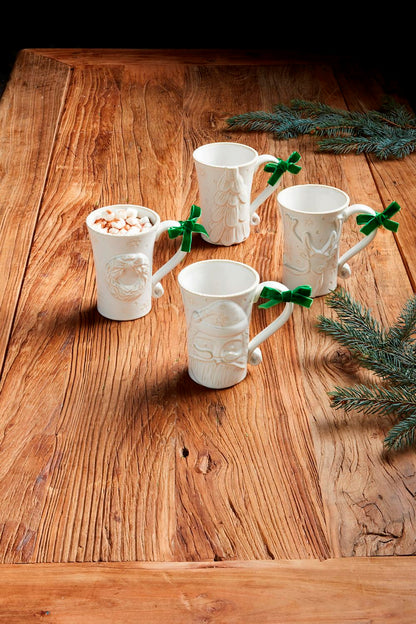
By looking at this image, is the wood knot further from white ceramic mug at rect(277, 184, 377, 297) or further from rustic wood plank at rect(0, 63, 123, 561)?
white ceramic mug at rect(277, 184, 377, 297)

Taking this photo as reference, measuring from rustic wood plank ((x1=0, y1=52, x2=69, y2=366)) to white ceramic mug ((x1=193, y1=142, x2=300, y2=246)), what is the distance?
0.32 meters

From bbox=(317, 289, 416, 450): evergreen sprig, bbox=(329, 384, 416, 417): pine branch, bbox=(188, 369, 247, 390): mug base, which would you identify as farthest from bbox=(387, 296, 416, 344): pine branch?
bbox=(188, 369, 247, 390): mug base

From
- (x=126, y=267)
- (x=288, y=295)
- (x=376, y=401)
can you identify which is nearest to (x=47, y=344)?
(x=126, y=267)

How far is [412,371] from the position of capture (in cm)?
102

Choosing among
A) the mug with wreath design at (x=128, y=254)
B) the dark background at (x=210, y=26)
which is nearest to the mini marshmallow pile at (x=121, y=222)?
the mug with wreath design at (x=128, y=254)

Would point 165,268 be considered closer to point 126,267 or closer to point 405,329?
point 126,267

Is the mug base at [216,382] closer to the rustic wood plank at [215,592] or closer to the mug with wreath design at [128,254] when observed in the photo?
the mug with wreath design at [128,254]

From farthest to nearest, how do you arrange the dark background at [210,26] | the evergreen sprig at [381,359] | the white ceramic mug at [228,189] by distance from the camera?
the dark background at [210,26]
the white ceramic mug at [228,189]
the evergreen sprig at [381,359]

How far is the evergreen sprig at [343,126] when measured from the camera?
1732 mm

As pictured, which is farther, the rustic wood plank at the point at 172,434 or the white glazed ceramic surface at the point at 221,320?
the white glazed ceramic surface at the point at 221,320

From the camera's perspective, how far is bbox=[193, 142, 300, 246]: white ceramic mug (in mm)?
1324

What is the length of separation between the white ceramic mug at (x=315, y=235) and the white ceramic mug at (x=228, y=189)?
0.11 metres

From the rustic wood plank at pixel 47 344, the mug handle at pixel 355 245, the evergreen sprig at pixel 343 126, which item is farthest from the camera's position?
the evergreen sprig at pixel 343 126

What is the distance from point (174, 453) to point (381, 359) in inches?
12.6
